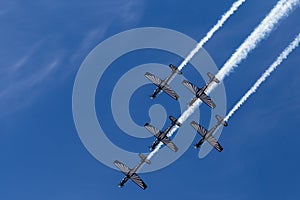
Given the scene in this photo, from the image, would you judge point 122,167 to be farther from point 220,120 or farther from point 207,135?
point 220,120

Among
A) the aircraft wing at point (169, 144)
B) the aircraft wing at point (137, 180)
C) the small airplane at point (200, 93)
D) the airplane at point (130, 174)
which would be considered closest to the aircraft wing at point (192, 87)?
the small airplane at point (200, 93)

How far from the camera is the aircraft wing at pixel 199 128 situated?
437 feet

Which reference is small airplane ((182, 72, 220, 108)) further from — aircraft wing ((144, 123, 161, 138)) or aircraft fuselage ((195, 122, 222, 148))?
aircraft wing ((144, 123, 161, 138))

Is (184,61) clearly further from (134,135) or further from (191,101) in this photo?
(134,135)

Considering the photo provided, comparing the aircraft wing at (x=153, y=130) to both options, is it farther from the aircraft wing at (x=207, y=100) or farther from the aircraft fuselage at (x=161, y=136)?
the aircraft wing at (x=207, y=100)

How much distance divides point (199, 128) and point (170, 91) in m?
7.94

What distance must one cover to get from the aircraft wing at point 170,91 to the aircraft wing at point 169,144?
7532 millimetres

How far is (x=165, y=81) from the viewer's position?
437 ft

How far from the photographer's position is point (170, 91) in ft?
435

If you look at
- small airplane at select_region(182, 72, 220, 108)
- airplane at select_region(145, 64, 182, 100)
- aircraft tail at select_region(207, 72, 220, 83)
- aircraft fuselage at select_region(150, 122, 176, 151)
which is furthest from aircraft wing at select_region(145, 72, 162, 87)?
aircraft tail at select_region(207, 72, 220, 83)

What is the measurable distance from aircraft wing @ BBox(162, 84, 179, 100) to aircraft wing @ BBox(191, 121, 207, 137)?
5274mm

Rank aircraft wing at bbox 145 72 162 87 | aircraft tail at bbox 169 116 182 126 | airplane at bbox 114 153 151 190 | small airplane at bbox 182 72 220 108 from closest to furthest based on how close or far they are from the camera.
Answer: small airplane at bbox 182 72 220 108
aircraft tail at bbox 169 116 182 126
aircraft wing at bbox 145 72 162 87
airplane at bbox 114 153 151 190

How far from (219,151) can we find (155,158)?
10853mm

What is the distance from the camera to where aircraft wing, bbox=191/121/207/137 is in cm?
13325
